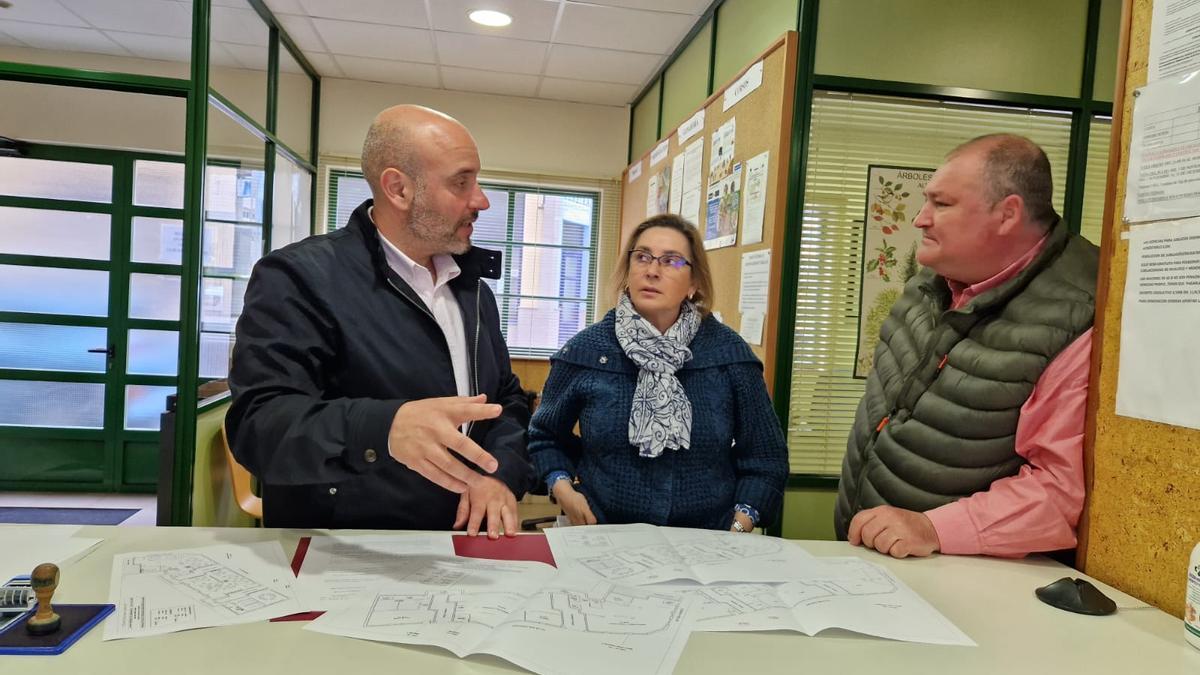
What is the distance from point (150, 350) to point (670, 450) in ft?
15.3

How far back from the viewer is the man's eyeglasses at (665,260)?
2070 mm

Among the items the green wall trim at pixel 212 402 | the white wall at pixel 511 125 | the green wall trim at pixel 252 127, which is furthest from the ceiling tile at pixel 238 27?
the green wall trim at pixel 212 402

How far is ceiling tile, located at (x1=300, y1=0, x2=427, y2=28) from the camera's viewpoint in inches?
161

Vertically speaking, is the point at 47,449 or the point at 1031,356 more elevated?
the point at 1031,356

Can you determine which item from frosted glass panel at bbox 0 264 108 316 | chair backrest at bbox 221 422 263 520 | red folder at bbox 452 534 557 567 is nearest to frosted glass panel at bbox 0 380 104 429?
frosted glass panel at bbox 0 264 108 316

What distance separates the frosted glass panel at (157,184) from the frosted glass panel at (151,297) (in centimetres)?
51

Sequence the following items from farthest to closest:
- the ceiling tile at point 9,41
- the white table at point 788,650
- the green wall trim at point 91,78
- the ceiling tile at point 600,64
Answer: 1. the ceiling tile at point 600,64
2. the ceiling tile at point 9,41
3. the green wall trim at point 91,78
4. the white table at point 788,650

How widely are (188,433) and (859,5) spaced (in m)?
3.23

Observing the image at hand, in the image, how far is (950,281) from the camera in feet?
5.69

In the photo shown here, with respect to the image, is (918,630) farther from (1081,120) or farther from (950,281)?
(1081,120)

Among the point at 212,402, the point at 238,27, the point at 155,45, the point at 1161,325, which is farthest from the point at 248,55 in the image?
the point at 1161,325

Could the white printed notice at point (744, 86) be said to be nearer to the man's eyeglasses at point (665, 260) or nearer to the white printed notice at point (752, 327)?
the white printed notice at point (752, 327)

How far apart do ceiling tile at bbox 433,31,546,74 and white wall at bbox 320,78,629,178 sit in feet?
2.12

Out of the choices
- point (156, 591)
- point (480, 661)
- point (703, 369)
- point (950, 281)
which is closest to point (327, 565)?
point (156, 591)
